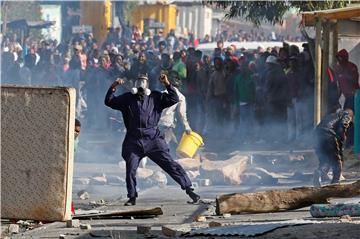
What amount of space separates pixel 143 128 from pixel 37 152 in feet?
9.94

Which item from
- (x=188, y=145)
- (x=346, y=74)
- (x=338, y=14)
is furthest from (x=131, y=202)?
(x=346, y=74)

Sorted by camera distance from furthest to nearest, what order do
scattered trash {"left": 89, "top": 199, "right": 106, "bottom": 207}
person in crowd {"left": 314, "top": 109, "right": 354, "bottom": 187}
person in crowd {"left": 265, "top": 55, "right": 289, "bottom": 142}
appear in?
person in crowd {"left": 265, "top": 55, "right": 289, "bottom": 142} < person in crowd {"left": 314, "top": 109, "right": 354, "bottom": 187} < scattered trash {"left": 89, "top": 199, "right": 106, "bottom": 207}

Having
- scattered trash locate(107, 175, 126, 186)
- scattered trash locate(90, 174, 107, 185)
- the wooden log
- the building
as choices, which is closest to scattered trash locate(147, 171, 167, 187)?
scattered trash locate(107, 175, 126, 186)

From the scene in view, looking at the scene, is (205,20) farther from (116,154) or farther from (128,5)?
(116,154)

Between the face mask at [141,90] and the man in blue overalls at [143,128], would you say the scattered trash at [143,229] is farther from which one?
the face mask at [141,90]

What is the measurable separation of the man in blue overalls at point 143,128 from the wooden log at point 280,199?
6.08ft

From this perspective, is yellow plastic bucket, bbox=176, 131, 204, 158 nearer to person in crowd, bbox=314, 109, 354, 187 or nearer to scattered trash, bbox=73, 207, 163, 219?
person in crowd, bbox=314, 109, 354, 187

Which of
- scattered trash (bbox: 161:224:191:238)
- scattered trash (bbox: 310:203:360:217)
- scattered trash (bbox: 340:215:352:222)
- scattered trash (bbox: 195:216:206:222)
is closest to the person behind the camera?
scattered trash (bbox: 161:224:191:238)

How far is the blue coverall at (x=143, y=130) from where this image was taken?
15.1 meters

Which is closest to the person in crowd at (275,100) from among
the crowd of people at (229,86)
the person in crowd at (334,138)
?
the crowd of people at (229,86)

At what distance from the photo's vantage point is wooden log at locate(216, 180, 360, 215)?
13.3 m

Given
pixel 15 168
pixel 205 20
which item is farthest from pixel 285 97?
pixel 205 20

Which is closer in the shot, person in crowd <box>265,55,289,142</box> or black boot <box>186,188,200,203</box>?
black boot <box>186,188,200,203</box>

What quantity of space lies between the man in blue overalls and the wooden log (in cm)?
185
